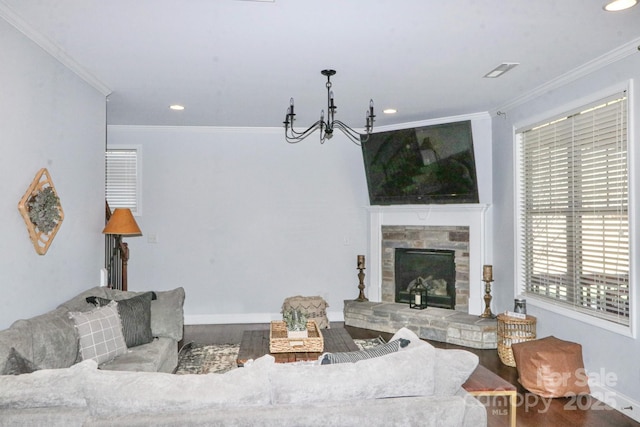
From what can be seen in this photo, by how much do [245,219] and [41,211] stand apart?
3.41 metres

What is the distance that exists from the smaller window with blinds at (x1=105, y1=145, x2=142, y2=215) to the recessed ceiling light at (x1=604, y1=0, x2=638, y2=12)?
5.48 metres

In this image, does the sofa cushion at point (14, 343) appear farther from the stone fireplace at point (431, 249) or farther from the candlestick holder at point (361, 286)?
the candlestick holder at point (361, 286)

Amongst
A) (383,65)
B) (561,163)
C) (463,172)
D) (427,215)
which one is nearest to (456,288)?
(427,215)

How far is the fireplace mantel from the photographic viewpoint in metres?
5.83

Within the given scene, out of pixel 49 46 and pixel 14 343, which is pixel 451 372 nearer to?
pixel 14 343

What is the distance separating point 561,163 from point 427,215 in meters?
2.01

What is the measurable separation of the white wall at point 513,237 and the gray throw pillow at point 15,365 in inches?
148

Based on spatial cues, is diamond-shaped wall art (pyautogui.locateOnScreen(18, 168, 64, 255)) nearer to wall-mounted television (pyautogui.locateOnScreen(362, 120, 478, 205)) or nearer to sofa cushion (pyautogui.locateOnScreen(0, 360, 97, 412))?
sofa cushion (pyautogui.locateOnScreen(0, 360, 97, 412))

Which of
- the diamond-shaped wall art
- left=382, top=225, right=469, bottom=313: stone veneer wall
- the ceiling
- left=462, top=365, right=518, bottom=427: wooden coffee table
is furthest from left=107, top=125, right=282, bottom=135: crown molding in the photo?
left=462, top=365, right=518, bottom=427: wooden coffee table

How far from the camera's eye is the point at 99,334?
3363 millimetres

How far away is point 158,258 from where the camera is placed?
660 cm

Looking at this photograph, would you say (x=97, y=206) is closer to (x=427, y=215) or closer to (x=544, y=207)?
(x=427, y=215)

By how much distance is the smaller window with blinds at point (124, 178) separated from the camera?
6.59 m

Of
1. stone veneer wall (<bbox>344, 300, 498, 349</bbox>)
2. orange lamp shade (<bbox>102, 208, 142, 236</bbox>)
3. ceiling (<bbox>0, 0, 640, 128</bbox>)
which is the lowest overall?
stone veneer wall (<bbox>344, 300, 498, 349</bbox>)
